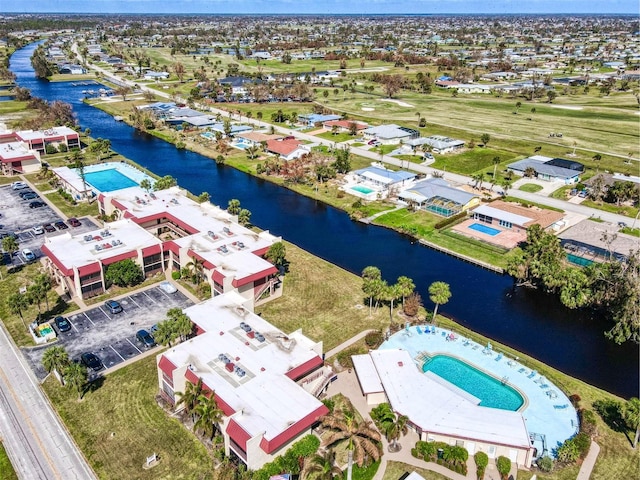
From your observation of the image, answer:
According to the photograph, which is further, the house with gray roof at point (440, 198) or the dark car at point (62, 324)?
the house with gray roof at point (440, 198)

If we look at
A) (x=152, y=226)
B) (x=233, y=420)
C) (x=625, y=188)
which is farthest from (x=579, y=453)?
(x=625, y=188)

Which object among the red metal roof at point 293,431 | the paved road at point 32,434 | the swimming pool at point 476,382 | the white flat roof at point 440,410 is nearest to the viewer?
the red metal roof at point 293,431

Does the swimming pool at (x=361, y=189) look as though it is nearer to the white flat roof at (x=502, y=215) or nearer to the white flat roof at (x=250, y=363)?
the white flat roof at (x=502, y=215)

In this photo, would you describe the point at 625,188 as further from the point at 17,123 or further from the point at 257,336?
the point at 17,123

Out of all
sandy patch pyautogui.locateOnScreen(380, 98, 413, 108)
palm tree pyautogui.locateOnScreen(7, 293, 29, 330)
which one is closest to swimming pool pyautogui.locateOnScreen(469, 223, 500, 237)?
palm tree pyautogui.locateOnScreen(7, 293, 29, 330)

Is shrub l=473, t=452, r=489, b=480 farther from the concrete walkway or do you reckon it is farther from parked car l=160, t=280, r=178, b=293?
parked car l=160, t=280, r=178, b=293

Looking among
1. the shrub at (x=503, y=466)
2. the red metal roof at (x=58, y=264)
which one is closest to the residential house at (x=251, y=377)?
the shrub at (x=503, y=466)
